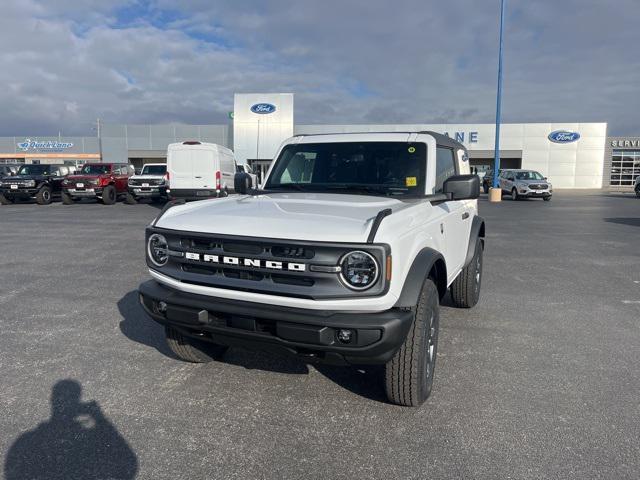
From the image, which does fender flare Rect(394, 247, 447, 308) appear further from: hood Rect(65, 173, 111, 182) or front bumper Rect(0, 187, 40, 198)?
front bumper Rect(0, 187, 40, 198)

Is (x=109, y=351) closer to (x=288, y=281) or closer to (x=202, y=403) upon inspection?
(x=202, y=403)

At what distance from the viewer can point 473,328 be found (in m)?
4.83

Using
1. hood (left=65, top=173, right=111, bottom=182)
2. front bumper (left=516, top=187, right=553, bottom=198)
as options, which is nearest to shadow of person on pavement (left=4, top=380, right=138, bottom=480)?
hood (left=65, top=173, right=111, bottom=182)

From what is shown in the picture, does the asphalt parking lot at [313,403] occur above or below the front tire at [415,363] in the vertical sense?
below

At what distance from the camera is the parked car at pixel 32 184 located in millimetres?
20062

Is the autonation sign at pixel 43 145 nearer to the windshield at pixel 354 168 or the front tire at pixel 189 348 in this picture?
the windshield at pixel 354 168

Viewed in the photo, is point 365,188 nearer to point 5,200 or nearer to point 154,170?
point 154,170

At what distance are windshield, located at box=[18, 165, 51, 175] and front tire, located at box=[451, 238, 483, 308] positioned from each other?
842 inches

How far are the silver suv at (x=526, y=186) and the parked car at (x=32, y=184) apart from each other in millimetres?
23253

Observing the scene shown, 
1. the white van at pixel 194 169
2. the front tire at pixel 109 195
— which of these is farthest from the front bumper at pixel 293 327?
the front tire at pixel 109 195

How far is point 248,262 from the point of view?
9.23 ft

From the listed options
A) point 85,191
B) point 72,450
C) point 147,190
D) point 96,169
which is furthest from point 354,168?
point 96,169

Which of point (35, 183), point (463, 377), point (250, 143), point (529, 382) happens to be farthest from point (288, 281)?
point (250, 143)

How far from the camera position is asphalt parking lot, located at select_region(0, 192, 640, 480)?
260 cm
